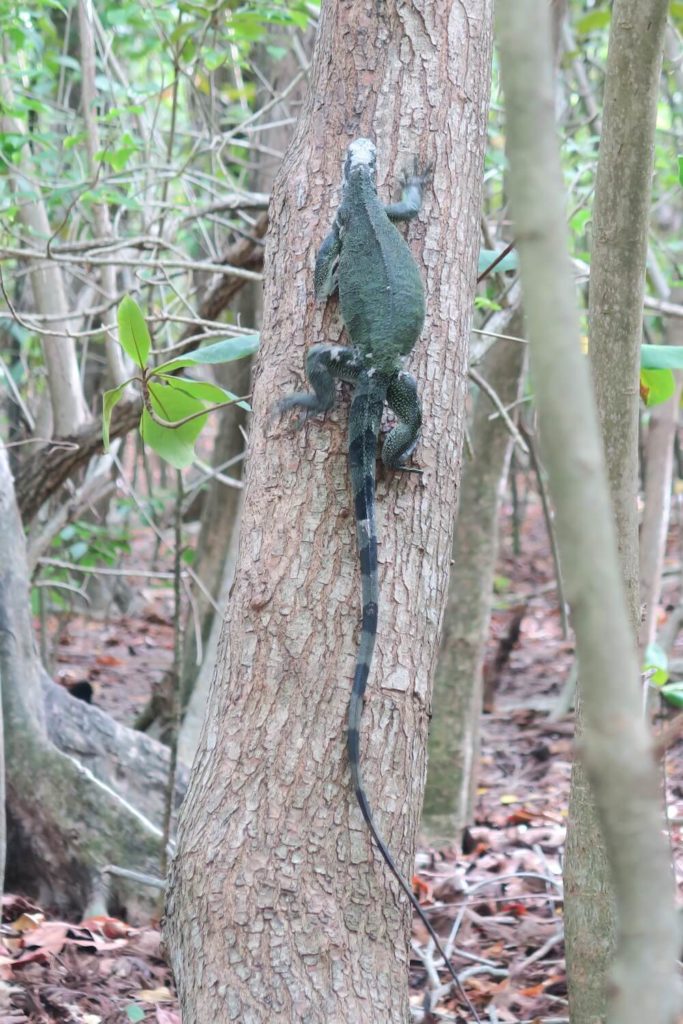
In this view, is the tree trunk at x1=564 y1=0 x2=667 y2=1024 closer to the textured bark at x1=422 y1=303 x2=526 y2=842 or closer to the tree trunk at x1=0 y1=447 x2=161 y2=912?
the tree trunk at x1=0 y1=447 x2=161 y2=912

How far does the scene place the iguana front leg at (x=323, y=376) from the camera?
103 inches

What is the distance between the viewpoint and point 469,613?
5.89m

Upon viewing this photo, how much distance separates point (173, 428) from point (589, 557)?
2282mm

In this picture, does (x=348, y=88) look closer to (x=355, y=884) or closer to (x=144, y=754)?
(x=355, y=884)

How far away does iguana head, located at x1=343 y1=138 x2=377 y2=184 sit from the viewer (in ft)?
8.97

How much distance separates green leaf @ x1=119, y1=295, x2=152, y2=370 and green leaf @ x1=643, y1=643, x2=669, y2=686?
1834 millimetres

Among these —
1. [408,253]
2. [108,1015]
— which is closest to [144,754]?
[108,1015]

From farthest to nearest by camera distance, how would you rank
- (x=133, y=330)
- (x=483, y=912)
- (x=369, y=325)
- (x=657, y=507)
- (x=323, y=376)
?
(x=657, y=507)
(x=483, y=912)
(x=133, y=330)
(x=369, y=325)
(x=323, y=376)

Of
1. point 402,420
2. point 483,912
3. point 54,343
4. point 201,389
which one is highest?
point 54,343

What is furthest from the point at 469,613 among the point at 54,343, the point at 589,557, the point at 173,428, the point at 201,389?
the point at 589,557

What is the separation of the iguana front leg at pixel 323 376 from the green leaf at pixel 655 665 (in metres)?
1.44

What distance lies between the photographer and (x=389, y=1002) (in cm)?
234

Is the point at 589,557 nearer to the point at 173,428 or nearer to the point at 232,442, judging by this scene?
the point at 173,428

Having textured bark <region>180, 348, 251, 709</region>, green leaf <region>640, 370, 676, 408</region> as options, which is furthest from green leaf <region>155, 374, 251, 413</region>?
textured bark <region>180, 348, 251, 709</region>
